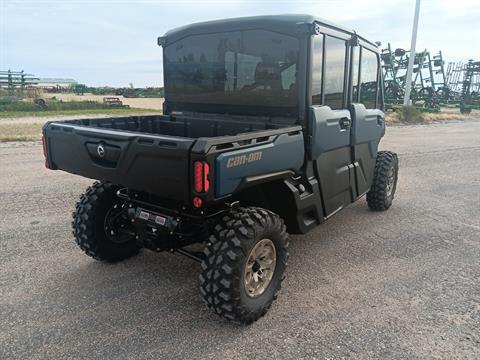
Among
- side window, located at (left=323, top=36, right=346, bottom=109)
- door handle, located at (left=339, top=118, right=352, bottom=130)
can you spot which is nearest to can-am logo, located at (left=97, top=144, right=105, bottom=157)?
side window, located at (left=323, top=36, right=346, bottom=109)

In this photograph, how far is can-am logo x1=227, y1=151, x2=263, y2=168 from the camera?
259 centimetres

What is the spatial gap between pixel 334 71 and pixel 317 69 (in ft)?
1.30

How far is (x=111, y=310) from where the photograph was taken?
308 cm

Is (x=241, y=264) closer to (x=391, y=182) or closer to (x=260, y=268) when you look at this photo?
(x=260, y=268)

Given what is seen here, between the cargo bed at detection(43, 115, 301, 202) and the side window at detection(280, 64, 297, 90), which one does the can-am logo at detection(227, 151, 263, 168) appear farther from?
the side window at detection(280, 64, 297, 90)

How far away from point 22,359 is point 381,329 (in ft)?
7.84

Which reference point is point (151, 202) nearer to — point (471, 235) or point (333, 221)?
point (333, 221)

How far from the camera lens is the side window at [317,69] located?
11.6 ft

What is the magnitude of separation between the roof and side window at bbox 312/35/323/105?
169 millimetres

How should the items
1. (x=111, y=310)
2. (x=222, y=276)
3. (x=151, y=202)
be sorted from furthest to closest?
(x=151, y=202) → (x=111, y=310) → (x=222, y=276)

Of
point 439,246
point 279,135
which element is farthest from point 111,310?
point 439,246

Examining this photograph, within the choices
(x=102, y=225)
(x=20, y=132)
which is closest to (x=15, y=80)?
(x=20, y=132)

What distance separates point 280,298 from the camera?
333 centimetres

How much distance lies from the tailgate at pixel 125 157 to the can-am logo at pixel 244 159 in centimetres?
29
